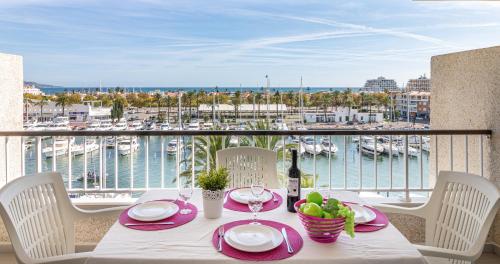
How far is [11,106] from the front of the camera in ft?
10.9

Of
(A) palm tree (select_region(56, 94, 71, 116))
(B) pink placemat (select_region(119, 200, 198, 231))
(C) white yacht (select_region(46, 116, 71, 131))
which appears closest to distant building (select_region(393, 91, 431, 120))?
(B) pink placemat (select_region(119, 200, 198, 231))

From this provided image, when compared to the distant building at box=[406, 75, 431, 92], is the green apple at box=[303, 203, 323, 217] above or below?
below

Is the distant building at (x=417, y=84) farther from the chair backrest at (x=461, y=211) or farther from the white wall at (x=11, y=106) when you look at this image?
the white wall at (x=11, y=106)

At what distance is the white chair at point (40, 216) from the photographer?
53.7 inches

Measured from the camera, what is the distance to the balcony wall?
288cm

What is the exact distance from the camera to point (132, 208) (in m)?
1.61

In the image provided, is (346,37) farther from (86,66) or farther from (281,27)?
(86,66)

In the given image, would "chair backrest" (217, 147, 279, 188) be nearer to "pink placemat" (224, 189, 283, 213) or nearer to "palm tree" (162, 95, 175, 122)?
"pink placemat" (224, 189, 283, 213)

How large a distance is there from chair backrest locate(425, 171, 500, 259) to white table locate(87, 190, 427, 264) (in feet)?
1.62

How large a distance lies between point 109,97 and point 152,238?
22.6ft

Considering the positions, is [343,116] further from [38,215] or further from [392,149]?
[38,215]

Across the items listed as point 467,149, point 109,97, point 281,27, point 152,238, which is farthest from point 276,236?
point 281,27

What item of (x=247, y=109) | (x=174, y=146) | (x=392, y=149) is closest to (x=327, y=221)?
(x=392, y=149)

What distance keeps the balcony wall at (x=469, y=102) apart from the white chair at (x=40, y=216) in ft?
9.95
